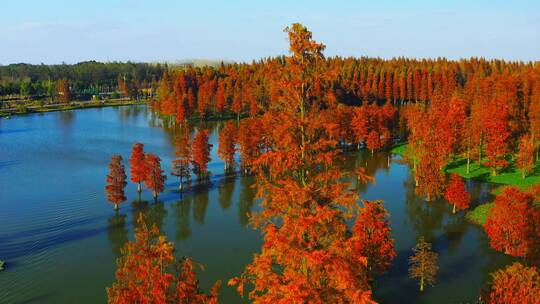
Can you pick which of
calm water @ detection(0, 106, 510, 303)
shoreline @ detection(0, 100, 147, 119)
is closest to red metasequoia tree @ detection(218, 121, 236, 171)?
calm water @ detection(0, 106, 510, 303)

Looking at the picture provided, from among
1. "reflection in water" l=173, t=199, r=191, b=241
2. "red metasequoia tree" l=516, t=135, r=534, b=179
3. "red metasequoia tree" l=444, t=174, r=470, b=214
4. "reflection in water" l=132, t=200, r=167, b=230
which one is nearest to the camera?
"reflection in water" l=173, t=199, r=191, b=241

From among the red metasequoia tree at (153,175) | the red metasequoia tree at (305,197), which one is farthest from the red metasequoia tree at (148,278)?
the red metasequoia tree at (153,175)

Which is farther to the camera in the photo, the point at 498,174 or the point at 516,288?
the point at 498,174

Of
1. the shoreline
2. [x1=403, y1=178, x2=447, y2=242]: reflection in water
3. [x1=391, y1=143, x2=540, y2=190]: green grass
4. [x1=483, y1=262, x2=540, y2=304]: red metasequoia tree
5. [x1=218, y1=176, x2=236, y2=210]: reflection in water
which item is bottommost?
[x1=403, y1=178, x2=447, y2=242]: reflection in water

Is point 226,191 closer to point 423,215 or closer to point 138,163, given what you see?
point 138,163

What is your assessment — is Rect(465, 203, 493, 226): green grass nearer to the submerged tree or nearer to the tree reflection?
the submerged tree

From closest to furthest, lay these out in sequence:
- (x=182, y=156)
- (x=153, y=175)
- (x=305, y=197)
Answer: (x=305, y=197)
(x=153, y=175)
(x=182, y=156)

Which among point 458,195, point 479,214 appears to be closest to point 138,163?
point 458,195
